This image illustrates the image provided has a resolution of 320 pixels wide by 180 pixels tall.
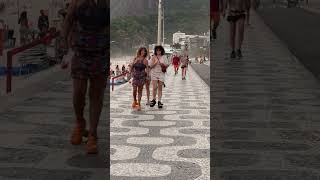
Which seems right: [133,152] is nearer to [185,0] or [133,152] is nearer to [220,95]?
[220,95]

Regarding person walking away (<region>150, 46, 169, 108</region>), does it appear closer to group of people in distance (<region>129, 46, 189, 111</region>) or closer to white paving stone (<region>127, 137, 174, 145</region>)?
group of people in distance (<region>129, 46, 189, 111</region>)

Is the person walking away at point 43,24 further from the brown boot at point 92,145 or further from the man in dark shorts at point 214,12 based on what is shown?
the brown boot at point 92,145

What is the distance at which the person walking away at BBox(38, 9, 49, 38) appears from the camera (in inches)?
411

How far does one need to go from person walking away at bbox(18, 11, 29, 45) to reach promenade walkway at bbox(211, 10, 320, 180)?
3.47 meters

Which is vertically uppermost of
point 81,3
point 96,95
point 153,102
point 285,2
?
point 285,2

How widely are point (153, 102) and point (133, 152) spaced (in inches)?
187

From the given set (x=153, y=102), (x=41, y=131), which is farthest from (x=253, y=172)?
(x=153, y=102)

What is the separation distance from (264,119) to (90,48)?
267 cm

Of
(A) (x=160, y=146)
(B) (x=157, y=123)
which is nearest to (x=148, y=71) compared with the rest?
(B) (x=157, y=123)

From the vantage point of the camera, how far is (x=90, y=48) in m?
4.23

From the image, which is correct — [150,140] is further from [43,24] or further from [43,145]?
[43,24]

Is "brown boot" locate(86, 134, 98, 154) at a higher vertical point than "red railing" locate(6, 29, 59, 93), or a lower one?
lower

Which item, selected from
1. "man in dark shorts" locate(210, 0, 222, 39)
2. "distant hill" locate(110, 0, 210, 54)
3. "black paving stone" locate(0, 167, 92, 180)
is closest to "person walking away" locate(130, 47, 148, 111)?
"man in dark shorts" locate(210, 0, 222, 39)

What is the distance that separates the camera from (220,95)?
7914 millimetres
